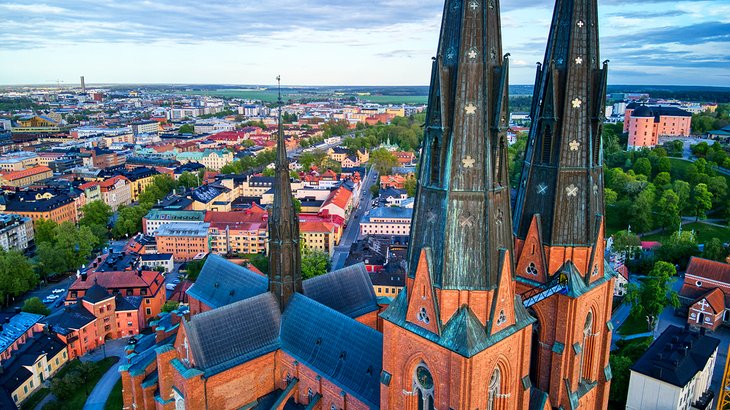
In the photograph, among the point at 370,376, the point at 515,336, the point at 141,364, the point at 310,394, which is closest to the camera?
the point at 515,336

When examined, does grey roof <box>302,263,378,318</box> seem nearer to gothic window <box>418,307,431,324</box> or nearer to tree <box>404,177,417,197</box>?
gothic window <box>418,307,431,324</box>

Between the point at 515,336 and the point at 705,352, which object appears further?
the point at 705,352

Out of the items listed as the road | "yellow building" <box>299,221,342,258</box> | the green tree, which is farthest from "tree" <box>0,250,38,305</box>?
the road

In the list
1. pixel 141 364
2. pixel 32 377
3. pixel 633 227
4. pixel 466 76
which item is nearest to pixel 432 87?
pixel 466 76

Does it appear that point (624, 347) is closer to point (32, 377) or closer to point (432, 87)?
point (432, 87)

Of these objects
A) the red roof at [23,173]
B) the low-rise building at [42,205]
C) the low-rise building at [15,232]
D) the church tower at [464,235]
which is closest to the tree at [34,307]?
the low-rise building at [15,232]

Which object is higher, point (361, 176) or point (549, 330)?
point (549, 330)

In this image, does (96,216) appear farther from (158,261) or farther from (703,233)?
(703,233)
